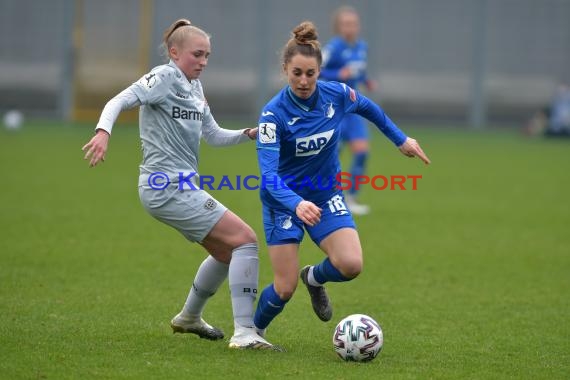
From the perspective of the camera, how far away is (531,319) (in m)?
6.91

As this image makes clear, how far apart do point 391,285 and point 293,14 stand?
20.1m

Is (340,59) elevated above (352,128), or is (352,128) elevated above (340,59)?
(340,59)

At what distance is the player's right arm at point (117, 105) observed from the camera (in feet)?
17.1

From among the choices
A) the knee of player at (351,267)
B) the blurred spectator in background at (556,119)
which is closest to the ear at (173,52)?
the knee of player at (351,267)

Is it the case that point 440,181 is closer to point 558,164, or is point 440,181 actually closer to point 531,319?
point 558,164

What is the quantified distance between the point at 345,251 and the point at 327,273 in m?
0.28

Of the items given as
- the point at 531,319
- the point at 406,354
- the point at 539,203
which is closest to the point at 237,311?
the point at 406,354

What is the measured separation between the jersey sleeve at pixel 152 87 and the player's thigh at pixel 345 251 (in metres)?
1.30

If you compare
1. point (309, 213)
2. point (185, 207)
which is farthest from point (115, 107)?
point (309, 213)

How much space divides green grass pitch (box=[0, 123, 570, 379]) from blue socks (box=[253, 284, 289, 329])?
0.20 meters

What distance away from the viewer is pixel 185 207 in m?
5.76

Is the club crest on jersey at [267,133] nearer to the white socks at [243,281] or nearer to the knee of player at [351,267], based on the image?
the white socks at [243,281]

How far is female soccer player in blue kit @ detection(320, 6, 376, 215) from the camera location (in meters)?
12.5

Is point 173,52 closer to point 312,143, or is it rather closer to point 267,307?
point 312,143
